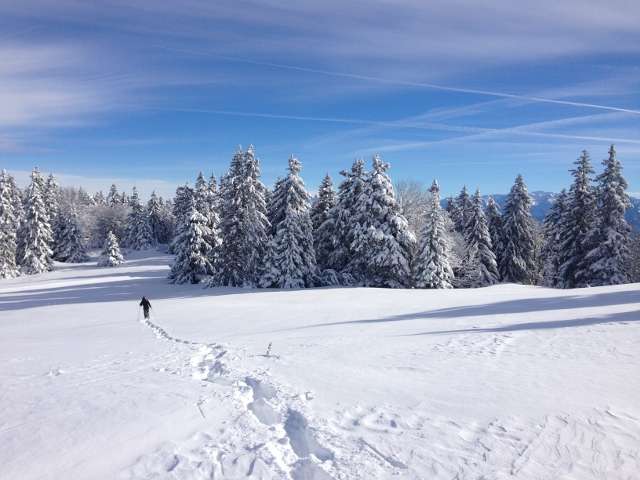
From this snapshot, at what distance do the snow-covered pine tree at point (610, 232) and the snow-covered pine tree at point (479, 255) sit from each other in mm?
8517

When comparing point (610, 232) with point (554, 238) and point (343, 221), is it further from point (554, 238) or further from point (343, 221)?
point (343, 221)

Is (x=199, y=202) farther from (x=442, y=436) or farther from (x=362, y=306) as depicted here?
(x=442, y=436)

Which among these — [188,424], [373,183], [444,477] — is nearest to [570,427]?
[444,477]

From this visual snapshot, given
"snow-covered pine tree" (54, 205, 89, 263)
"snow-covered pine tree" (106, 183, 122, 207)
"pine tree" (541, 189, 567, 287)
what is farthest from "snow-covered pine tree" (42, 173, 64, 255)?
"pine tree" (541, 189, 567, 287)

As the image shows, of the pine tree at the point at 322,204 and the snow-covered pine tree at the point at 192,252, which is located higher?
the pine tree at the point at 322,204

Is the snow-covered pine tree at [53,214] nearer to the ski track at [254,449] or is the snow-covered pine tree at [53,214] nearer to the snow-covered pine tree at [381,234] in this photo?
the snow-covered pine tree at [381,234]

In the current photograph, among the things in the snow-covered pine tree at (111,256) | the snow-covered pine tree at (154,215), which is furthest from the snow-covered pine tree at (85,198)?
the snow-covered pine tree at (111,256)

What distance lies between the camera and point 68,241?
7219 cm

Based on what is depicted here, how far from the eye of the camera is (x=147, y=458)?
6438 millimetres

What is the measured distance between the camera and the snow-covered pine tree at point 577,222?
36125 mm

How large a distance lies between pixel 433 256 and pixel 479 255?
30.2 ft

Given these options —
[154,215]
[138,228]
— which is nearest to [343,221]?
[138,228]

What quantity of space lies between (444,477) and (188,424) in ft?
15.5

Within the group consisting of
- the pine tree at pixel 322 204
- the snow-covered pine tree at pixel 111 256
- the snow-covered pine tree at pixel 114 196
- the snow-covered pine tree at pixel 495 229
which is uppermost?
the snow-covered pine tree at pixel 114 196
